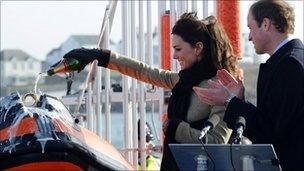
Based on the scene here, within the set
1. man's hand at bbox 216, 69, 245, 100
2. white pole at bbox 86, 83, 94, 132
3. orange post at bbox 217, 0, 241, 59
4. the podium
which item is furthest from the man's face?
white pole at bbox 86, 83, 94, 132

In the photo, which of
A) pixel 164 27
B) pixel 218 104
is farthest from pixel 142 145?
pixel 218 104

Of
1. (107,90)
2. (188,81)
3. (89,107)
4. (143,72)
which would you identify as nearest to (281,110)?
(188,81)

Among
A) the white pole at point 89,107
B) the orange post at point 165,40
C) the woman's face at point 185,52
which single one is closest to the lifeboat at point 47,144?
the woman's face at point 185,52

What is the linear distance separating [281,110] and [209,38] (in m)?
0.59

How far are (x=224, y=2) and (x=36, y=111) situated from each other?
6.67ft

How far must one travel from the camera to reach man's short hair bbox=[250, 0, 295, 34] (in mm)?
2594

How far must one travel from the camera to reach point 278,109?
8.04 ft

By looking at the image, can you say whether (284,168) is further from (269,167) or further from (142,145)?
(142,145)

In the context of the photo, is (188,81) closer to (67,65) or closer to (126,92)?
(67,65)

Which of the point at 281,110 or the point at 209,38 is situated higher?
the point at 209,38

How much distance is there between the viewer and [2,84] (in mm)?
5855

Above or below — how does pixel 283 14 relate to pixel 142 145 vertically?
above

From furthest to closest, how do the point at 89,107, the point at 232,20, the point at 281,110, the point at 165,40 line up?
the point at 89,107, the point at 165,40, the point at 232,20, the point at 281,110

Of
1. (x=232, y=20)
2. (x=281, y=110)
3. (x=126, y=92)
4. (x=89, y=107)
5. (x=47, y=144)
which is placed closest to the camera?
(x=47, y=144)
